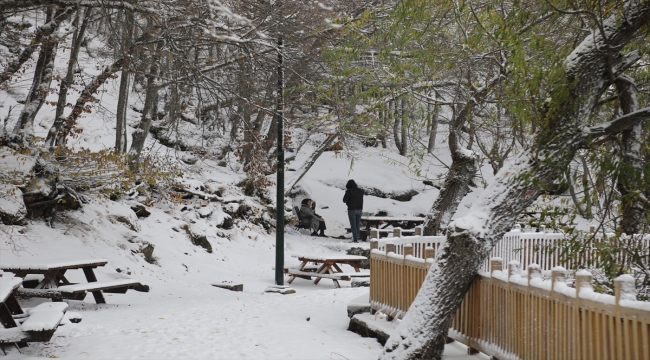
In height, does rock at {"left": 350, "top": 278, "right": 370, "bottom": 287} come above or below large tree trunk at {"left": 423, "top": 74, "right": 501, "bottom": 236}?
below

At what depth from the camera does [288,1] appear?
15.0 metres

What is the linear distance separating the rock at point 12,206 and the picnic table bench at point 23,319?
500 cm

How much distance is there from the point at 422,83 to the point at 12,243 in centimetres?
836

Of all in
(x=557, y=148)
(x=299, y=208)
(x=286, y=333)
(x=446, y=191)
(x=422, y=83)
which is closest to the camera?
(x=557, y=148)

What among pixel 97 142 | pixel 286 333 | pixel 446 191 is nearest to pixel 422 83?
pixel 446 191

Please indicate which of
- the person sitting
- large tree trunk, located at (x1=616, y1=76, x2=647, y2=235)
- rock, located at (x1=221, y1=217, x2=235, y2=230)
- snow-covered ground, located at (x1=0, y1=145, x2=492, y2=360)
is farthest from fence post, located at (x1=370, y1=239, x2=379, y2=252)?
the person sitting

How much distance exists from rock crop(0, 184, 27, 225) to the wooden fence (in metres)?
8.18

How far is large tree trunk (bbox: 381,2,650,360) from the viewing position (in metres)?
6.20

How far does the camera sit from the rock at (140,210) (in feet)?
54.7

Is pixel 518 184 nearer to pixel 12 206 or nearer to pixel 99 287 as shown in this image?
pixel 99 287

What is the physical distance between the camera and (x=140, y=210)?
1683 centimetres

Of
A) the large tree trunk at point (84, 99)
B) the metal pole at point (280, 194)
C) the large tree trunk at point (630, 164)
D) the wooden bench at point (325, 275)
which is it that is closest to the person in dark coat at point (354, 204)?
the wooden bench at point (325, 275)

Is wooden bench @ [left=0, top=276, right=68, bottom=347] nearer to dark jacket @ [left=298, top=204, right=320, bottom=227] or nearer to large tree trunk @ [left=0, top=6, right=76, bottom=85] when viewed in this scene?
large tree trunk @ [left=0, top=6, right=76, bottom=85]

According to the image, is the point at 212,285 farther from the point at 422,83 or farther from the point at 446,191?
the point at 422,83
